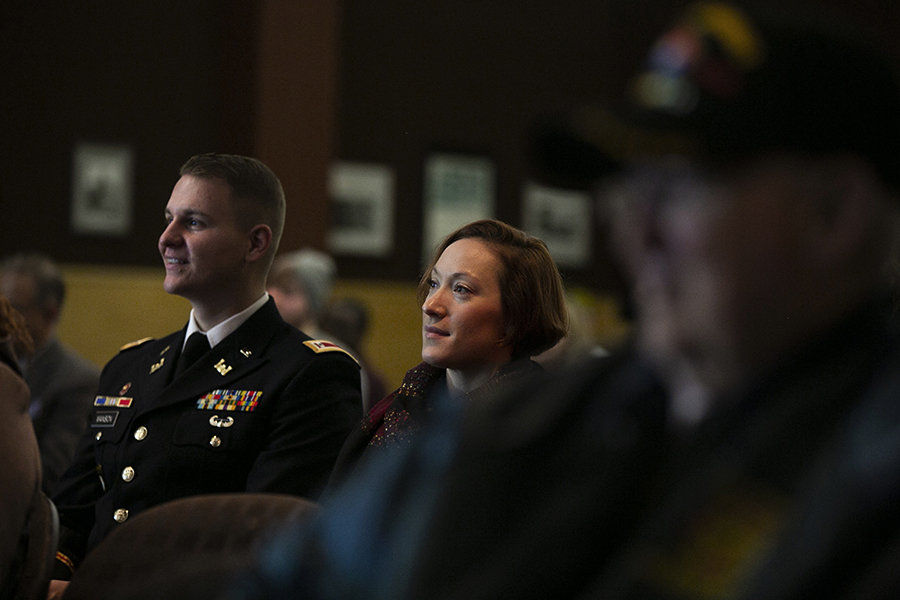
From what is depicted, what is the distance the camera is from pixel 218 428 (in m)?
2.25

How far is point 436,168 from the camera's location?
26.3 ft

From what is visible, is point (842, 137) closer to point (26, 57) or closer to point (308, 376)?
point (308, 376)

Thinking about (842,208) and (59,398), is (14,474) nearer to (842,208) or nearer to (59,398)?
(842,208)

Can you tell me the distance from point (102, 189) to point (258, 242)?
4.90m

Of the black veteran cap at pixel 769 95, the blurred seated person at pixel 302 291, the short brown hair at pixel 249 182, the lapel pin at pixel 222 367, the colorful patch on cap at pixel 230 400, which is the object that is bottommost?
the blurred seated person at pixel 302 291

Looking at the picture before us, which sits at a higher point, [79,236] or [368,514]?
[368,514]

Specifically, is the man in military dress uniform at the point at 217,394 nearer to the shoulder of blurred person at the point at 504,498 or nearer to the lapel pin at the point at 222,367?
the lapel pin at the point at 222,367

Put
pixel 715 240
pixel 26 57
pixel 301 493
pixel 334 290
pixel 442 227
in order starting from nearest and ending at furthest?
pixel 715 240, pixel 301 493, pixel 26 57, pixel 334 290, pixel 442 227

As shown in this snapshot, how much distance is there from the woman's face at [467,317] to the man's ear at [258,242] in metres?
0.48

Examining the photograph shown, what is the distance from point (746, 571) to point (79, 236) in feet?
22.1

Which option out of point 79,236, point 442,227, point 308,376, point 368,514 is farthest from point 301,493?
point 442,227

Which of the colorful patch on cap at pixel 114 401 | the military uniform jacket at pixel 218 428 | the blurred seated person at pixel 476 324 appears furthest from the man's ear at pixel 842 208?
the colorful patch on cap at pixel 114 401

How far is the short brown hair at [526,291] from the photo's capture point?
219cm

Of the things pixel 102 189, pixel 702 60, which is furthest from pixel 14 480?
pixel 102 189
